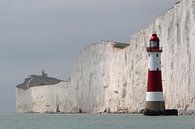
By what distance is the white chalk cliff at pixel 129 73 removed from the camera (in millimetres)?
41812

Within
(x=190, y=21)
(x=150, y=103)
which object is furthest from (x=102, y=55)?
(x=150, y=103)

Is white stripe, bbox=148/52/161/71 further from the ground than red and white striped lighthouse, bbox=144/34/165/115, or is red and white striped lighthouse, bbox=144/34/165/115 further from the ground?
white stripe, bbox=148/52/161/71

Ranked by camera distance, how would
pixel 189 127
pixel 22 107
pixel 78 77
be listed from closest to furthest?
pixel 189 127 → pixel 78 77 → pixel 22 107

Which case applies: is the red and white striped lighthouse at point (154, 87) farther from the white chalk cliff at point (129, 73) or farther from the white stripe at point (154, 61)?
the white chalk cliff at point (129, 73)

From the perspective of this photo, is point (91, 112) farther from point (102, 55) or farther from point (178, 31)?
point (178, 31)

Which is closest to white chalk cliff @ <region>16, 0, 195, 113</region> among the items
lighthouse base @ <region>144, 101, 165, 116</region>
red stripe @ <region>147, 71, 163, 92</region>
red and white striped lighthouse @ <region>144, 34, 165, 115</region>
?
lighthouse base @ <region>144, 101, 165, 116</region>

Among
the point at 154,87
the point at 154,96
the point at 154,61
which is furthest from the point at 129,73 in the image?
the point at 154,87

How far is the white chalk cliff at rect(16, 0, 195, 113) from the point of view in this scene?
41.8m

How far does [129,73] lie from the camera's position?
163ft

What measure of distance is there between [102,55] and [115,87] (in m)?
3.73

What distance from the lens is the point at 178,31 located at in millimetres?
42656


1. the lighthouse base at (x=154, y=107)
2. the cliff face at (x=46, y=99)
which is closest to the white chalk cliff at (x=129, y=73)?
the cliff face at (x=46, y=99)

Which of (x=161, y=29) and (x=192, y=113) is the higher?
(x=161, y=29)

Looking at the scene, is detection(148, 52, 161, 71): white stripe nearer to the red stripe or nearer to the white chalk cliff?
the red stripe
